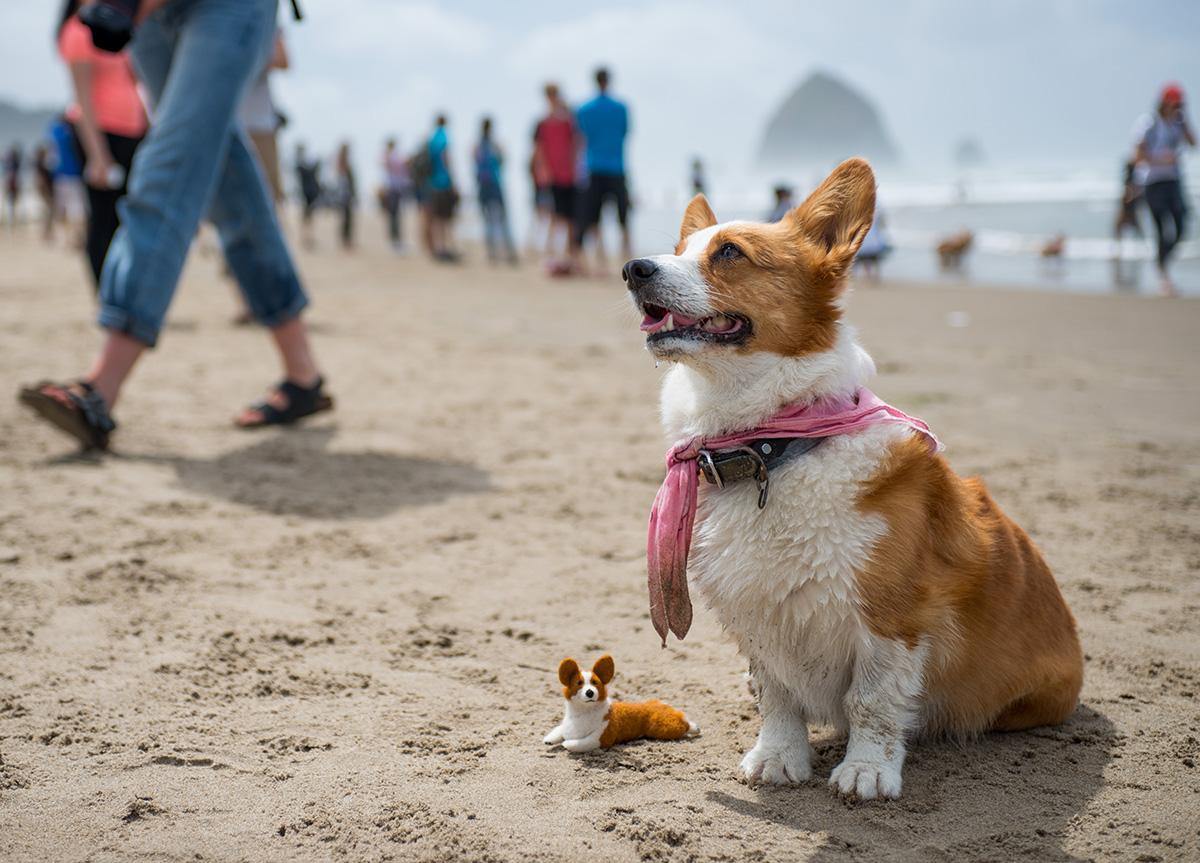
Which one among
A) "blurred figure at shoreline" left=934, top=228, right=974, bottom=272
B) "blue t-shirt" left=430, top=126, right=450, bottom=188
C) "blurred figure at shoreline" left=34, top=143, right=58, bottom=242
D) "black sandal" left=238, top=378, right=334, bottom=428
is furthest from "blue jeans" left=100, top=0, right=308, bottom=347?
"blurred figure at shoreline" left=34, top=143, right=58, bottom=242

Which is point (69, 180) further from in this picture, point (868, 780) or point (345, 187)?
point (868, 780)

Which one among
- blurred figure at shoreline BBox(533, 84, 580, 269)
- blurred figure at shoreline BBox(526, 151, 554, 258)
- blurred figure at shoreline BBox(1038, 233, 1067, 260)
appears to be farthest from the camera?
blurred figure at shoreline BBox(1038, 233, 1067, 260)

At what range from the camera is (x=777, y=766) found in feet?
7.76

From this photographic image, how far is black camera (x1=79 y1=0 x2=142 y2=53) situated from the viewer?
4.11 metres

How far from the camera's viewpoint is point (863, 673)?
2.30m

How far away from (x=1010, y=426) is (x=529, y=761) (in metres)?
4.03

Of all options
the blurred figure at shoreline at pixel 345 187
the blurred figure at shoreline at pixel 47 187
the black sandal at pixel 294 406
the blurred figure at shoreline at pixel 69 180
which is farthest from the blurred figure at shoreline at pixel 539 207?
the black sandal at pixel 294 406

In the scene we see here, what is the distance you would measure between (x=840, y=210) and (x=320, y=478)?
9.66 ft

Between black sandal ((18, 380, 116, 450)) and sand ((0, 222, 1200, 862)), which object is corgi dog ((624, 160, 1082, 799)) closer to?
sand ((0, 222, 1200, 862))

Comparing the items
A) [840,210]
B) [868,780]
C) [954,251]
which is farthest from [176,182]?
[954,251]

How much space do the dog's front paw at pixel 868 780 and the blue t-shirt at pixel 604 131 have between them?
10338mm

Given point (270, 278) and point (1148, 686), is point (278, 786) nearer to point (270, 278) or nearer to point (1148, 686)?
point (1148, 686)

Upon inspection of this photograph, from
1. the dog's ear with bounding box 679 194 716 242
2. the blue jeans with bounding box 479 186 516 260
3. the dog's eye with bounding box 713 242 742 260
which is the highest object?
the blue jeans with bounding box 479 186 516 260

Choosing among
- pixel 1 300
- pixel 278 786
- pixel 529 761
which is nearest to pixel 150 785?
pixel 278 786
